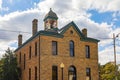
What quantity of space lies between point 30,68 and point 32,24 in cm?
724

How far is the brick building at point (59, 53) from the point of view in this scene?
3841 cm

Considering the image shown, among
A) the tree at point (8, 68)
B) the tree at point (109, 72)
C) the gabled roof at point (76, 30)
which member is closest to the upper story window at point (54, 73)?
the gabled roof at point (76, 30)

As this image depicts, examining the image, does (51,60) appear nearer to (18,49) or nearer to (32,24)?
(32,24)

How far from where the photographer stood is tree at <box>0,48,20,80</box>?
47531mm

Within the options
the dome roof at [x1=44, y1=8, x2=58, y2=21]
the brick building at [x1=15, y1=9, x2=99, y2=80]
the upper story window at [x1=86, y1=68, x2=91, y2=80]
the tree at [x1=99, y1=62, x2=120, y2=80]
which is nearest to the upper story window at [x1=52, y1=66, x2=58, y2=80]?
the brick building at [x1=15, y1=9, x2=99, y2=80]

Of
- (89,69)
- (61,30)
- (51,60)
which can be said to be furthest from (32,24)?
(89,69)

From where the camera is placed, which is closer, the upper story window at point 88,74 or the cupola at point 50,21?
the cupola at point 50,21

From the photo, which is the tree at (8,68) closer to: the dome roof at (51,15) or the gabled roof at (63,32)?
the gabled roof at (63,32)

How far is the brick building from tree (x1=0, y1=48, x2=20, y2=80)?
10.5 feet

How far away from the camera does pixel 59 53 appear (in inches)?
1565

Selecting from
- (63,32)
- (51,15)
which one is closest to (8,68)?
(51,15)

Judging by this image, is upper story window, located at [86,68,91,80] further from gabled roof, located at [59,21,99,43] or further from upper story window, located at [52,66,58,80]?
upper story window, located at [52,66,58,80]

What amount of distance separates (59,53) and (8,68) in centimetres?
1255

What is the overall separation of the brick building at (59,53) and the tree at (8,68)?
3.20 metres
